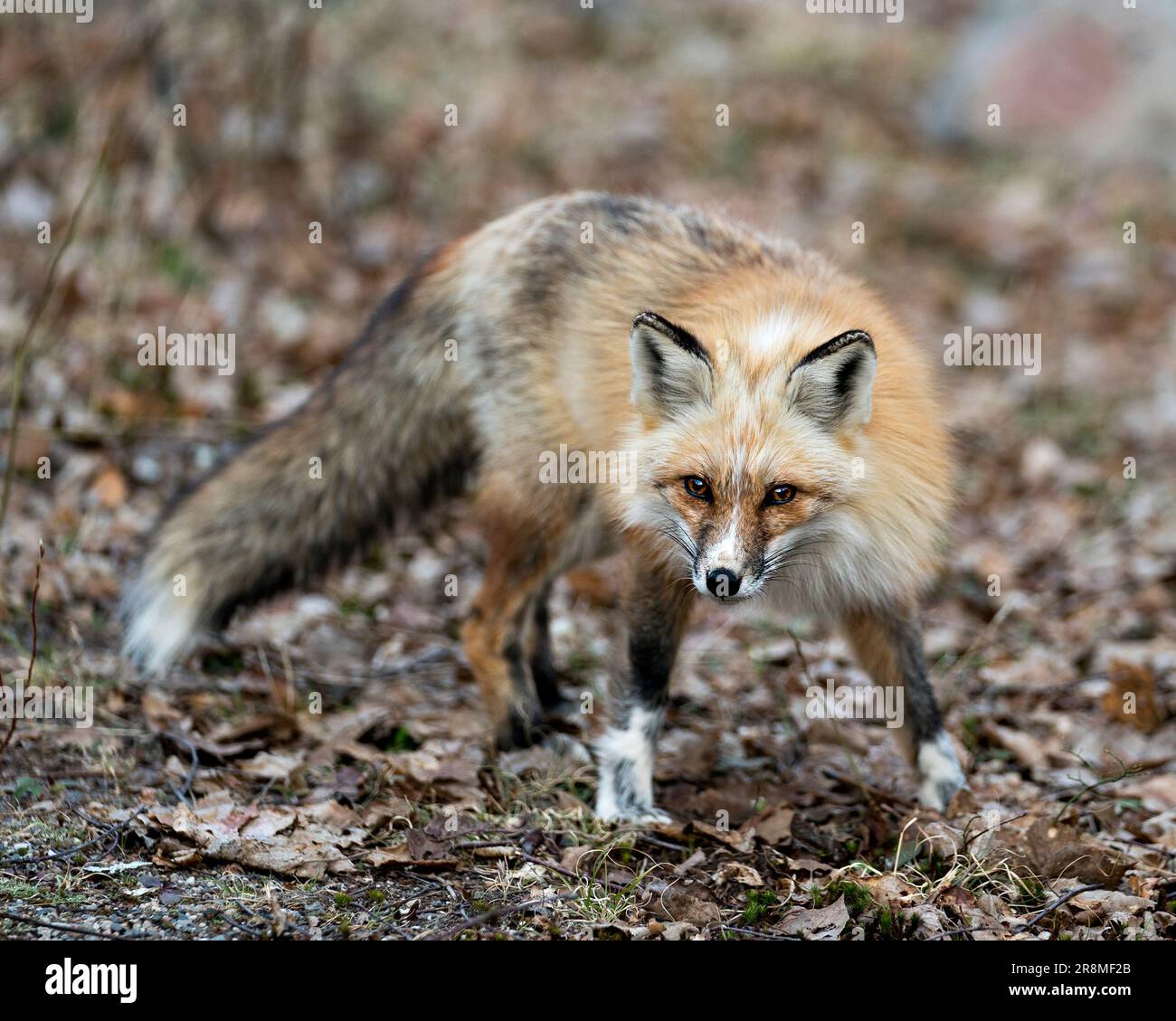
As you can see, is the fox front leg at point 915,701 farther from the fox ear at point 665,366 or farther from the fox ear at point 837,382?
the fox ear at point 665,366

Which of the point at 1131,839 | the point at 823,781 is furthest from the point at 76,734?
the point at 1131,839

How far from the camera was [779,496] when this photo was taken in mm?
3713

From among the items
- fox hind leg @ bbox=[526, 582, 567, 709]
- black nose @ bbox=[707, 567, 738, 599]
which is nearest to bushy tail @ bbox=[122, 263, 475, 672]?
fox hind leg @ bbox=[526, 582, 567, 709]

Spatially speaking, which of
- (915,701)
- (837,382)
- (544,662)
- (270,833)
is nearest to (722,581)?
(837,382)

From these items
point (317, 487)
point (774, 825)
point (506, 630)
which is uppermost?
point (317, 487)

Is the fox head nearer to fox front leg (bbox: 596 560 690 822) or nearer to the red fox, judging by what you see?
the red fox

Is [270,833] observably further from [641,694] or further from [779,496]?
[779,496]

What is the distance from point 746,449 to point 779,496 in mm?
182

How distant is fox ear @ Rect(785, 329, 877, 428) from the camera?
360cm

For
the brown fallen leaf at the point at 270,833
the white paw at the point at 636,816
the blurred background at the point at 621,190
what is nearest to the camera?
the brown fallen leaf at the point at 270,833

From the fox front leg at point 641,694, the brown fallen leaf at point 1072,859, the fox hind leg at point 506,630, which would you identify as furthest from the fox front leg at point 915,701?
the fox hind leg at point 506,630

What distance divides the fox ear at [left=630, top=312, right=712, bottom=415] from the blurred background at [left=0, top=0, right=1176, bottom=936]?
1576mm

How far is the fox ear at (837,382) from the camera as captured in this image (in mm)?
→ 3600
